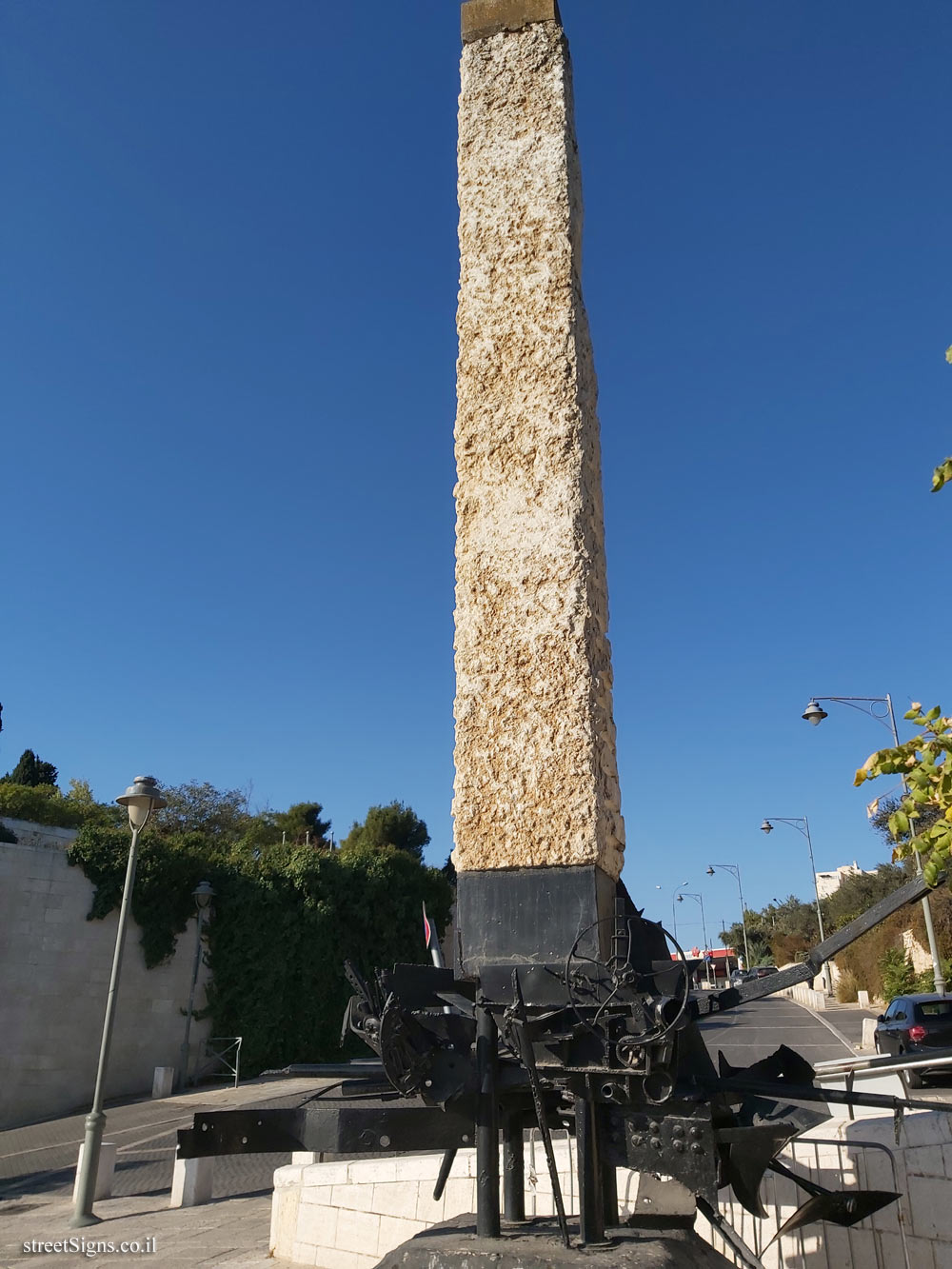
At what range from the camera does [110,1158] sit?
9844 millimetres

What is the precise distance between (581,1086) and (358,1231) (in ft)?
10.7

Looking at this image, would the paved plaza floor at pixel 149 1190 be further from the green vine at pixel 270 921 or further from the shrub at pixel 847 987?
the shrub at pixel 847 987

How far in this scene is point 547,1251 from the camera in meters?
3.34

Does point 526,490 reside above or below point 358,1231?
above

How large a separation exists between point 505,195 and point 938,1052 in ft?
16.6

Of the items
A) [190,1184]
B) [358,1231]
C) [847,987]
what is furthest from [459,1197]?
[847,987]

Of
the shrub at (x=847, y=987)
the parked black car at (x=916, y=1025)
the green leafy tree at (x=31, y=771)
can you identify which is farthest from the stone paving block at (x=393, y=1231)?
the green leafy tree at (x=31, y=771)

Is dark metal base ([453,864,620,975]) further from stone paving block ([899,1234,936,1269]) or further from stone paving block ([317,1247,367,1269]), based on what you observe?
stone paving block ([317,1247,367,1269])

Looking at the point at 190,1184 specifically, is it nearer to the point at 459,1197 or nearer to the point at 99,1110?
the point at 99,1110

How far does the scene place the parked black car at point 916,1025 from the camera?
1422cm

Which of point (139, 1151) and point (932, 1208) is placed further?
point (139, 1151)

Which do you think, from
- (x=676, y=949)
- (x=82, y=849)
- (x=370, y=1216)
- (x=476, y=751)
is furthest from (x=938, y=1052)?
(x=82, y=849)

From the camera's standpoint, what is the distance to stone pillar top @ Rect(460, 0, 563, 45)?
6.18 m

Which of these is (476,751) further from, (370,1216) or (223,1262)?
(223,1262)
